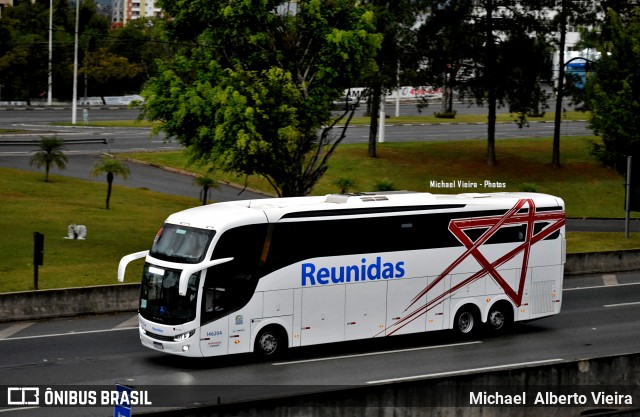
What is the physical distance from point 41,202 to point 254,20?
13513 millimetres

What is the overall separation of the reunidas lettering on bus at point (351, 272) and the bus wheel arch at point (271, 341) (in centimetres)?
118

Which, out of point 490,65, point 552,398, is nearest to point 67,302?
point 552,398

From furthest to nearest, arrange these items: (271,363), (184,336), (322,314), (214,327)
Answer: (322,314)
(271,363)
(214,327)
(184,336)

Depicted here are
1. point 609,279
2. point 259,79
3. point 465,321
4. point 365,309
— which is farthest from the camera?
point 609,279

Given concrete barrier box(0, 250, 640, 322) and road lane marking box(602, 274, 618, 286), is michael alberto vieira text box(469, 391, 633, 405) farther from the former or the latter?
road lane marking box(602, 274, 618, 286)

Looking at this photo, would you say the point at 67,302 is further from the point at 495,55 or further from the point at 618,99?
the point at 495,55

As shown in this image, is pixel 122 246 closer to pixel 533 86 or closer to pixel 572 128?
pixel 533 86

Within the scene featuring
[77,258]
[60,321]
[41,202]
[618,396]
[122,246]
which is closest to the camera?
[618,396]

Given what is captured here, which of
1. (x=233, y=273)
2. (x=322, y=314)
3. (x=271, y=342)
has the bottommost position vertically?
(x=271, y=342)

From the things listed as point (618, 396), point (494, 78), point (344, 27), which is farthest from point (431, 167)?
point (618, 396)

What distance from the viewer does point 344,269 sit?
24.6 m

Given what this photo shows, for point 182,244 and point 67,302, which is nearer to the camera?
point 182,244

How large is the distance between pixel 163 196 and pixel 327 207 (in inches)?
1024

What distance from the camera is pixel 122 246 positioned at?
36.6 metres
